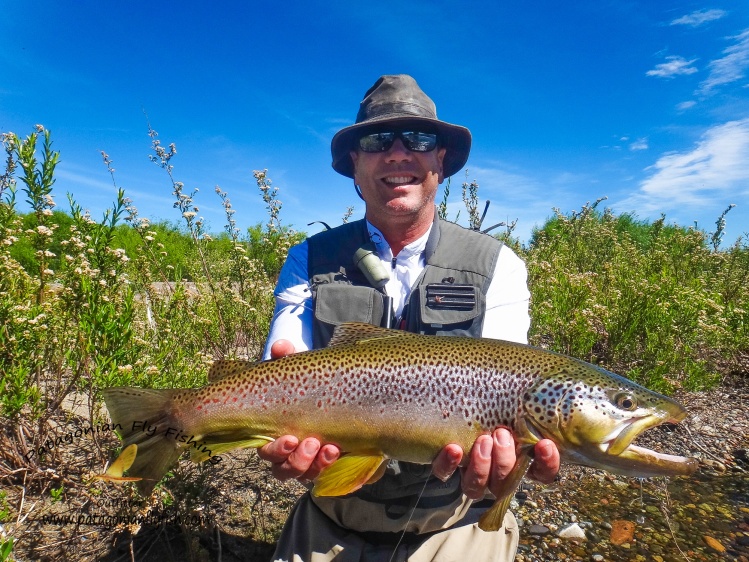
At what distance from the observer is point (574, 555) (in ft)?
12.1

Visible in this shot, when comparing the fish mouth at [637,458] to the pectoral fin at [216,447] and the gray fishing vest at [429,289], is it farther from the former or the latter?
the pectoral fin at [216,447]

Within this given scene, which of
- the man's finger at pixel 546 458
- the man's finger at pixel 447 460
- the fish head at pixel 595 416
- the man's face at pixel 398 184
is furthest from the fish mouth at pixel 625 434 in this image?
the man's face at pixel 398 184

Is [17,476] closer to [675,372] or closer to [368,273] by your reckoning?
[368,273]

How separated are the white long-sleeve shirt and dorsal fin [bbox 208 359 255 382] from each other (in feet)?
1.53

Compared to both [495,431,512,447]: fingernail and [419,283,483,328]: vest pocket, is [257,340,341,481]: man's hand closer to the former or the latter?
[495,431,512,447]: fingernail

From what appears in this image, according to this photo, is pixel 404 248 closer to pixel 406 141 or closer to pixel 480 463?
pixel 406 141

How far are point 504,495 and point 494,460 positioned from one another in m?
0.19

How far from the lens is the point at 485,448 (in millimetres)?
2285

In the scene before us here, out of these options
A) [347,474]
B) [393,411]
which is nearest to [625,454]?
[393,411]

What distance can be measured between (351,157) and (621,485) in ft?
13.7

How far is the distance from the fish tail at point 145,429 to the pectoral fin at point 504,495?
1.62 meters

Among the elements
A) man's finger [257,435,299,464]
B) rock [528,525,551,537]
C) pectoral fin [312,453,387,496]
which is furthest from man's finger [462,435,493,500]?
rock [528,525,551,537]

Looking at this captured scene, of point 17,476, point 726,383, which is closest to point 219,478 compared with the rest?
point 17,476

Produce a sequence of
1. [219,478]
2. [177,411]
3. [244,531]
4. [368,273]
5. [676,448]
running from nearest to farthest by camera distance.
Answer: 1. [177,411]
2. [368,273]
3. [244,531]
4. [219,478]
5. [676,448]
